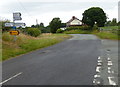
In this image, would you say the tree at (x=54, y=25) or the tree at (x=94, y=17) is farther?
the tree at (x=54, y=25)

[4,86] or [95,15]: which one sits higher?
[95,15]

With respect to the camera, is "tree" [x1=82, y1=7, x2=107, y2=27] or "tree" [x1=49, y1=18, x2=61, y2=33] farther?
"tree" [x1=49, y1=18, x2=61, y2=33]

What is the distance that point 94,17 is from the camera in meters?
94.3

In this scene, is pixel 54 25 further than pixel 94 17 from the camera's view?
Yes

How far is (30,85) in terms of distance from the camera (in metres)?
8.00

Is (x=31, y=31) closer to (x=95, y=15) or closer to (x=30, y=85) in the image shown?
(x=30, y=85)

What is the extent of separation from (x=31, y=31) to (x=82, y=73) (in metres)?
31.9

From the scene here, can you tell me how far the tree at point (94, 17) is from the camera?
93.5 meters

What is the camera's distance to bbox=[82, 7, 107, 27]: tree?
9351 centimetres

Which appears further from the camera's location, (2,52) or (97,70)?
(2,52)

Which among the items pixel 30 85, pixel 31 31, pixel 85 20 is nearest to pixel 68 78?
pixel 30 85

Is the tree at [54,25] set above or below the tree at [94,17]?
below

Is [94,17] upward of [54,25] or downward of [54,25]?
upward

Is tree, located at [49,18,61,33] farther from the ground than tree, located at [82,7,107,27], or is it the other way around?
tree, located at [82,7,107,27]
